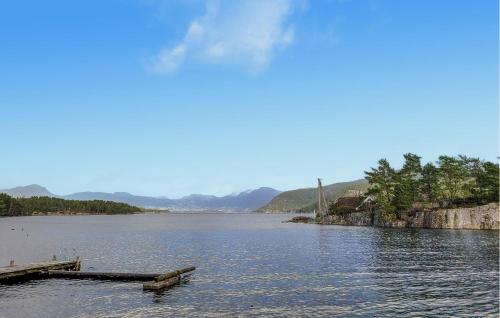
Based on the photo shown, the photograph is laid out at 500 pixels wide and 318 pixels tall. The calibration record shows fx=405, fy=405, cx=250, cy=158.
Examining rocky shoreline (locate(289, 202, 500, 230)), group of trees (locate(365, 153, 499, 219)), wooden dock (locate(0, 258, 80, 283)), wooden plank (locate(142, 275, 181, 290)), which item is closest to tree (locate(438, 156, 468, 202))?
group of trees (locate(365, 153, 499, 219))

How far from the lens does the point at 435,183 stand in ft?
511

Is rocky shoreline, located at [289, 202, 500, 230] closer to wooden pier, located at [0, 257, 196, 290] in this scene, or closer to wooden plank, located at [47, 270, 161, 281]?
wooden pier, located at [0, 257, 196, 290]

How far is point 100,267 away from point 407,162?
5197 inches

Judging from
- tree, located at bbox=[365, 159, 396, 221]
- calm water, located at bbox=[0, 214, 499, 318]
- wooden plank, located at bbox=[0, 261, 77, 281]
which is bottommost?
calm water, located at bbox=[0, 214, 499, 318]

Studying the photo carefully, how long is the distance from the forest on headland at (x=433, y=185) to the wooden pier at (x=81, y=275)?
119 meters

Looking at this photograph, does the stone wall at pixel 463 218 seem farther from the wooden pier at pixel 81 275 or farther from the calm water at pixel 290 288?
the wooden pier at pixel 81 275

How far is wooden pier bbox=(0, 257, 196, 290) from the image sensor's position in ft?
161

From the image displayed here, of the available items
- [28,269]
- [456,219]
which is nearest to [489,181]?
[456,219]

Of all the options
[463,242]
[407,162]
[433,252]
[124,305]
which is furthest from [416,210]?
[124,305]

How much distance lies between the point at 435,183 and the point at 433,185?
1.06 m

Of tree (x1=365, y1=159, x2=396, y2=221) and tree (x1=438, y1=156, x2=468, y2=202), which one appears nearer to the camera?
tree (x1=438, y1=156, x2=468, y2=202)

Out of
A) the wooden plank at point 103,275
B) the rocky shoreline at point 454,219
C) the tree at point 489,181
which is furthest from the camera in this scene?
the tree at point 489,181

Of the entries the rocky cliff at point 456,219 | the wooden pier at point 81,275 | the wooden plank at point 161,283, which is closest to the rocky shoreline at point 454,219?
the rocky cliff at point 456,219

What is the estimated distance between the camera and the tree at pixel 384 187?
520 ft
